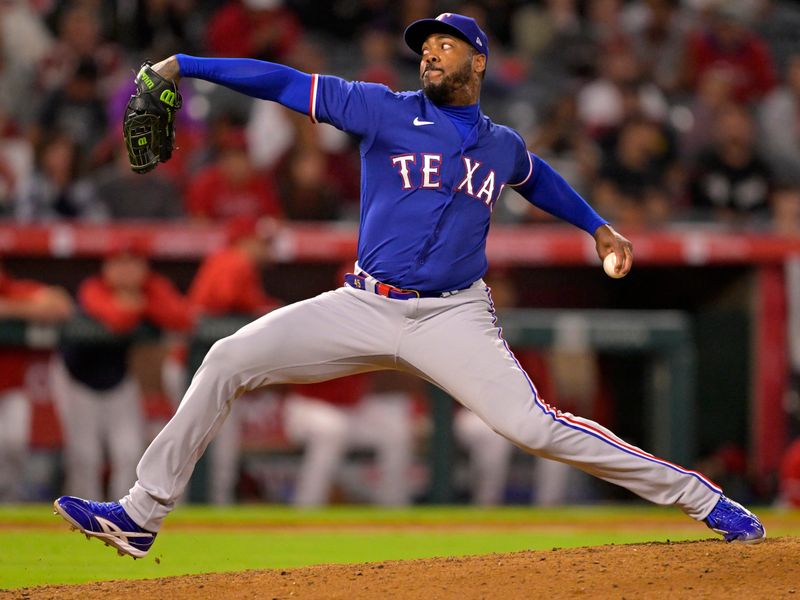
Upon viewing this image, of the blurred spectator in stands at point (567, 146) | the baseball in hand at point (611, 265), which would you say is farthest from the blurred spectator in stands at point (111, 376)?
the baseball in hand at point (611, 265)

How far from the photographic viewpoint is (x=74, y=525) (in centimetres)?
426

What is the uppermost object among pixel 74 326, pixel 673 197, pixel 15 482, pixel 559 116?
pixel 559 116

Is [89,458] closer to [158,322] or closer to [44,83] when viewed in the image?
[158,322]

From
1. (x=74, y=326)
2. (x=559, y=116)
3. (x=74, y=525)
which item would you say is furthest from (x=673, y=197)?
(x=74, y=525)

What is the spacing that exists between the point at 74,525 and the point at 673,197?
705cm

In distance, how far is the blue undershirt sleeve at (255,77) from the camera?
4.25m

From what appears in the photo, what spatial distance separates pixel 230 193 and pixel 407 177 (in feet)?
16.8

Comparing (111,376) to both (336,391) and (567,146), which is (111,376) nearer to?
(336,391)

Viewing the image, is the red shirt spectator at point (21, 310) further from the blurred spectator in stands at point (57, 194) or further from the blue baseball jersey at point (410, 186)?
the blue baseball jersey at point (410, 186)

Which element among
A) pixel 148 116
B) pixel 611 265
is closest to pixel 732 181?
pixel 611 265

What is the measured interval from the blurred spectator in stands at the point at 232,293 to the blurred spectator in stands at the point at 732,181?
3817mm

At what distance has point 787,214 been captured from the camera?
958 cm

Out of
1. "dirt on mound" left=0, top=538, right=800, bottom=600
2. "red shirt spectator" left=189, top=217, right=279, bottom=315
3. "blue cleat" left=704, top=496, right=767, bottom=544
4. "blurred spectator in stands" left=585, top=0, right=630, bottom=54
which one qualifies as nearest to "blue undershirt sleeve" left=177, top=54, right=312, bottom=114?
"dirt on mound" left=0, top=538, right=800, bottom=600

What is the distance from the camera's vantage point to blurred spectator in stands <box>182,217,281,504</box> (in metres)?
8.12
